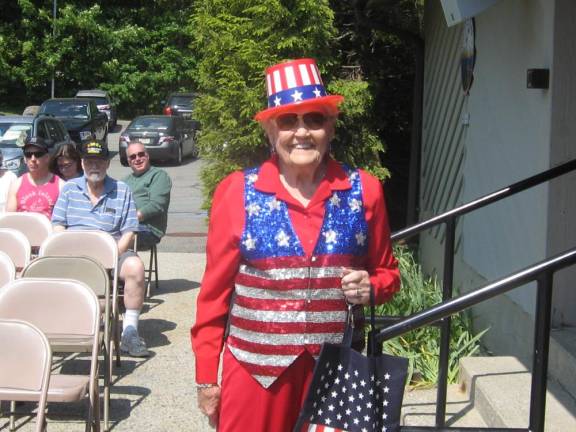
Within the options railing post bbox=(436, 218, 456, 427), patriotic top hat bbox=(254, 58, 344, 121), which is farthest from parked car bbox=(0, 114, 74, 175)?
patriotic top hat bbox=(254, 58, 344, 121)

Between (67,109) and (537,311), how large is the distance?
2512cm

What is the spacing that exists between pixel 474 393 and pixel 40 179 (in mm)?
4779

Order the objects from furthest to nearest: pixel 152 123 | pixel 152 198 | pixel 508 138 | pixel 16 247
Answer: pixel 152 123
pixel 152 198
pixel 16 247
pixel 508 138

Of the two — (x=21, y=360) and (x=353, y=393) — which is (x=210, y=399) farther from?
(x=21, y=360)

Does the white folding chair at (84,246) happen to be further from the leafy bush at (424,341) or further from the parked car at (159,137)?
the parked car at (159,137)

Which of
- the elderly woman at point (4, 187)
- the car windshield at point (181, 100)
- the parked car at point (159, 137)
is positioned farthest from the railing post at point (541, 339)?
the car windshield at point (181, 100)

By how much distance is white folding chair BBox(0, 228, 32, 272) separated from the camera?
663 cm

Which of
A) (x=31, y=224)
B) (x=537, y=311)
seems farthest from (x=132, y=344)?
(x=537, y=311)

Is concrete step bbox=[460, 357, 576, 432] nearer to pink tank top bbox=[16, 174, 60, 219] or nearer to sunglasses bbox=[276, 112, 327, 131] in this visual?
sunglasses bbox=[276, 112, 327, 131]

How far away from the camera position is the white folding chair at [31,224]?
24.3 feet

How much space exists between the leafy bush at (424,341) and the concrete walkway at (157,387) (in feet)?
4.10

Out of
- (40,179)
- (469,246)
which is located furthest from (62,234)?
(469,246)

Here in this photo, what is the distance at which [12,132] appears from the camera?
17.9 meters

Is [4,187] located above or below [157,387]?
above
